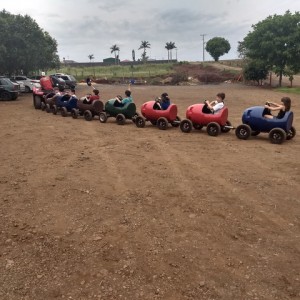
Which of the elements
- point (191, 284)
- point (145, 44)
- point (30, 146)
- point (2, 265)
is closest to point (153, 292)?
point (191, 284)

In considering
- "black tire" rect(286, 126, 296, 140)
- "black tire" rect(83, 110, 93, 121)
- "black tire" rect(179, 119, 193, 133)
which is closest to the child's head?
"black tire" rect(179, 119, 193, 133)

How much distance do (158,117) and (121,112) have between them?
1.72m

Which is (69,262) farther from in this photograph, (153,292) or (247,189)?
(247,189)

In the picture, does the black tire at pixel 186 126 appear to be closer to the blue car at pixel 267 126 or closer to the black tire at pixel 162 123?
the black tire at pixel 162 123

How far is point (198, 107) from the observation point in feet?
34.7

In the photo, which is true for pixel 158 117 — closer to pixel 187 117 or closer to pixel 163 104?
pixel 163 104

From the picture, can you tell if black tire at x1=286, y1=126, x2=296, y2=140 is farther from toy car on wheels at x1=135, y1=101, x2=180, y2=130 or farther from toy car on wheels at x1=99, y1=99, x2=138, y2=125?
toy car on wheels at x1=99, y1=99, x2=138, y2=125

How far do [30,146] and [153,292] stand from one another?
22.9 feet

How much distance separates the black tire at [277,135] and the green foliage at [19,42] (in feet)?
77.8

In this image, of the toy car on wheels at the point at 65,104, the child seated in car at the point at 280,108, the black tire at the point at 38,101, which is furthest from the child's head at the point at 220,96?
the black tire at the point at 38,101

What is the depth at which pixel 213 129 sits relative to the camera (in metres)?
10.2

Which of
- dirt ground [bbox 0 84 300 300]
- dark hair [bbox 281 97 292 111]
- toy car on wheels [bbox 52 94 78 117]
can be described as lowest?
dirt ground [bbox 0 84 300 300]

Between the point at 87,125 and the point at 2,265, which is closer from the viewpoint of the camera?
the point at 2,265

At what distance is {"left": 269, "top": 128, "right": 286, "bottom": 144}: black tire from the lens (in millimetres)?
9082
